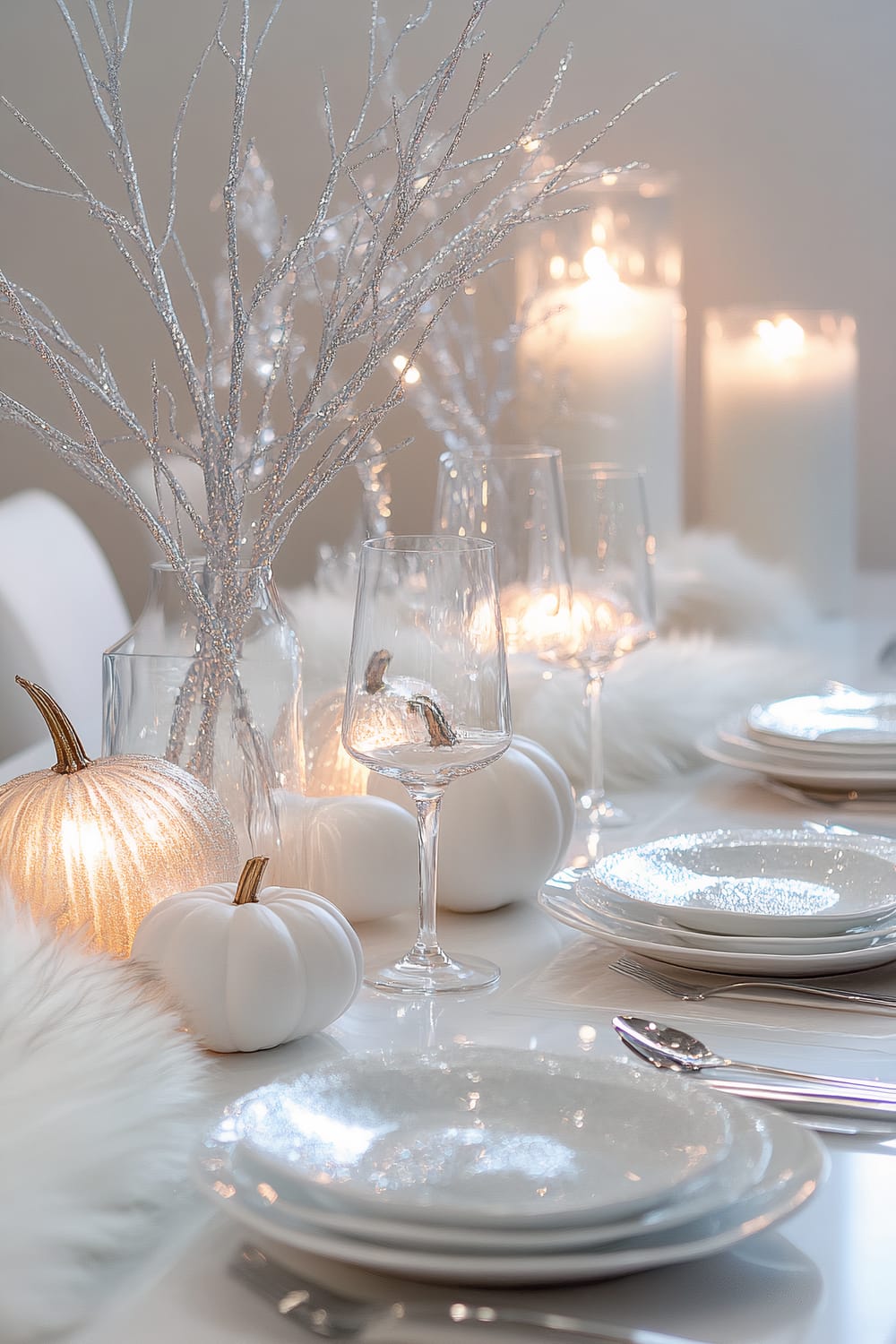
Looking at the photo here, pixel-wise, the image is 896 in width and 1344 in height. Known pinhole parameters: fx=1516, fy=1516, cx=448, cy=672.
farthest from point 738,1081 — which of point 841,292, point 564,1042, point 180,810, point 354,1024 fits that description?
point 841,292

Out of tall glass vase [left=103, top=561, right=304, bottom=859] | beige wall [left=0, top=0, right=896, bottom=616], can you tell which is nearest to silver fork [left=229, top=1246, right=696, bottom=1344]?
tall glass vase [left=103, top=561, right=304, bottom=859]

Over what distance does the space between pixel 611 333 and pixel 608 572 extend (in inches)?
39.6

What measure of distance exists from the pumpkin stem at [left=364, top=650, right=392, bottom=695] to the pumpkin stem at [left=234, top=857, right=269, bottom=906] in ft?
0.37

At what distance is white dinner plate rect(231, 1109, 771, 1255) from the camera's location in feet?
1.54

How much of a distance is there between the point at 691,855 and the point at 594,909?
0.10 metres

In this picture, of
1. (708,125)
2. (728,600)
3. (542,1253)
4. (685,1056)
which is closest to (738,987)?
(685,1056)

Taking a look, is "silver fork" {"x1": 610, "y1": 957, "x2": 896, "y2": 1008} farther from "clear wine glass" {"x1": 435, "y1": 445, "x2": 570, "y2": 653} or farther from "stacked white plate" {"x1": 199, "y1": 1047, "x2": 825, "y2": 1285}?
"clear wine glass" {"x1": 435, "y1": 445, "x2": 570, "y2": 653}

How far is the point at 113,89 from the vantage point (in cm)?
82

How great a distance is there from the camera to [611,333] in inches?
81.1

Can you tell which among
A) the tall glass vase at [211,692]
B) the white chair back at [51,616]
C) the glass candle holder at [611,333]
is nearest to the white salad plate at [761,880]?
the tall glass vase at [211,692]

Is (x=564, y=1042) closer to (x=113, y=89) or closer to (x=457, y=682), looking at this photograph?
(x=457, y=682)

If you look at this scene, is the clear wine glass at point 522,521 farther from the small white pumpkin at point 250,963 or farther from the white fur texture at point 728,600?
the white fur texture at point 728,600

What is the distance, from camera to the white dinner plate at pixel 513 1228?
1.54ft

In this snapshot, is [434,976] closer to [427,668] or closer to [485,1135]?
[427,668]
